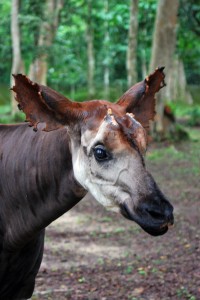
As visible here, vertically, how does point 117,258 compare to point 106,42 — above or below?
below

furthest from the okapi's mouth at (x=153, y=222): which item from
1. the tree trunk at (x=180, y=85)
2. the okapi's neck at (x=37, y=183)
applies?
the tree trunk at (x=180, y=85)

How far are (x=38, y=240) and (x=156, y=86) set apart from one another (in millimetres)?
1164

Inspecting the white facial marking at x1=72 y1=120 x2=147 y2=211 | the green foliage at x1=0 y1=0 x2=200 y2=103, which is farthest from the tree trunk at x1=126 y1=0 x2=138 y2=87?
the white facial marking at x1=72 y1=120 x2=147 y2=211

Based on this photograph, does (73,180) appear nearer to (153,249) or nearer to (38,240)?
(38,240)

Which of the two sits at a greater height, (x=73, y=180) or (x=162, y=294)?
(x=73, y=180)

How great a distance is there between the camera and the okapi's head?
300 centimetres

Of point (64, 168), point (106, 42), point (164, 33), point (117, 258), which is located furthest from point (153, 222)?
point (106, 42)

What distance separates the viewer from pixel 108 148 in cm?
316

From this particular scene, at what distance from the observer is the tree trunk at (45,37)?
847 inches

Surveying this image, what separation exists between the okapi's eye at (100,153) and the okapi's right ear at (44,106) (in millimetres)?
259

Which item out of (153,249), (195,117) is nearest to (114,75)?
(195,117)

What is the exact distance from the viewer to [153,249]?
7199 mm

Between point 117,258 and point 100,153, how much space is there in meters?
3.82

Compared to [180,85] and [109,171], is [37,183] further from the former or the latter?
[180,85]
